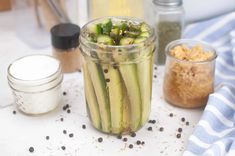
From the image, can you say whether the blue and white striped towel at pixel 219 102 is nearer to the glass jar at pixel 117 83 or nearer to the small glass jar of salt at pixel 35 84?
the glass jar at pixel 117 83

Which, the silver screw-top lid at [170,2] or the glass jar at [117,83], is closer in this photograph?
the glass jar at [117,83]

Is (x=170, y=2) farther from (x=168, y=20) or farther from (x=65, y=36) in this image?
(x=65, y=36)

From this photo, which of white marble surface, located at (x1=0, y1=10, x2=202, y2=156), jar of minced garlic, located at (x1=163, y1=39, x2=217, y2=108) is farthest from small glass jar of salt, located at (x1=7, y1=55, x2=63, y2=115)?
jar of minced garlic, located at (x1=163, y1=39, x2=217, y2=108)

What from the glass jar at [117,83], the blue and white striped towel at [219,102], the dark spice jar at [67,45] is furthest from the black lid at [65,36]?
the blue and white striped towel at [219,102]

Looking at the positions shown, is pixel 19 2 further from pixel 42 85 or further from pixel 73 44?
pixel 42 85

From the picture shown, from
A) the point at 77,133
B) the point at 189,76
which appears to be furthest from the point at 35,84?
the point at 189,76

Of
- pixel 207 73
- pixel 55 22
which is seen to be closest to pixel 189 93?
pixel 207 73

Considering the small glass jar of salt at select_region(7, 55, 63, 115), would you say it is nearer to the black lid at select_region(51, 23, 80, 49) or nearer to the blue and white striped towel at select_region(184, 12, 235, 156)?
the black lid at select_region(51, 23, 80, 49)
